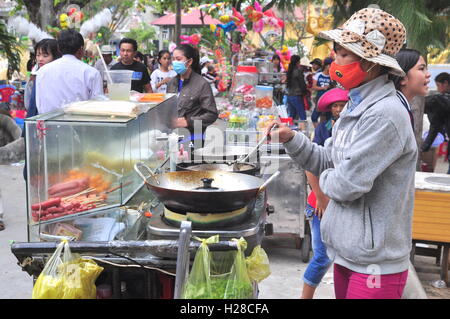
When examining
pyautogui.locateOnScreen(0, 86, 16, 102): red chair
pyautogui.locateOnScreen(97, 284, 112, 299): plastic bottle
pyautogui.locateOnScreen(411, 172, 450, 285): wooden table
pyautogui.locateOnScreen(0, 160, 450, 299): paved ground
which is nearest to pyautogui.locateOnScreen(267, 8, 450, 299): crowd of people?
pyautogui.locateOnScreen(97, 284, 112, 299): plastic bottle

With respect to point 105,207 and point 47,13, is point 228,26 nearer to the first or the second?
point 47,13

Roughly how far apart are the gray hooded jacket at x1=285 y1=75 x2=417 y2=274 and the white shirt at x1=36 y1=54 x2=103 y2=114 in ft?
8.74

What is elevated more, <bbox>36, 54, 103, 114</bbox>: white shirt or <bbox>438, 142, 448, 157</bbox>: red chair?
<bbox>36, 54, 103, 114</bbox>: white shirt

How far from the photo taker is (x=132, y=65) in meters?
7.24

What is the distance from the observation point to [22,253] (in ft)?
6.87

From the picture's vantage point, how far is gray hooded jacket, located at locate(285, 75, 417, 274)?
2.10 metres

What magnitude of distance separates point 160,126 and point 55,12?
6.67 metres

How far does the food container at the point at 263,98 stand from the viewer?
6.98 metres

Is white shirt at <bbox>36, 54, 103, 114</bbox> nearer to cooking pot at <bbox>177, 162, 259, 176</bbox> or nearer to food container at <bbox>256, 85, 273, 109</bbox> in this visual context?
cooking pot at <bbox>177, 162, 259, 176</bbox>

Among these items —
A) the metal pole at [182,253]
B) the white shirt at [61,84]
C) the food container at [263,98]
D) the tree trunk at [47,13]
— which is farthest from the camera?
the tree trunk at [47,13]

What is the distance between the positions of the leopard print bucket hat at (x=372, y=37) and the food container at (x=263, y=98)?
476 cm

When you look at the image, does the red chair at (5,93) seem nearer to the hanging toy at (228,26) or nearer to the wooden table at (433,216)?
the hanging toy at (228,26)

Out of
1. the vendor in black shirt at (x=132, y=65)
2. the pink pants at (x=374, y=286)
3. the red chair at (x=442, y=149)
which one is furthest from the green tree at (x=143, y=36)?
the pink pants at (x=374, y=286)

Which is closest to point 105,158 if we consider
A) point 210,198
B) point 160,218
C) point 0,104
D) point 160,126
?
point 160,218
